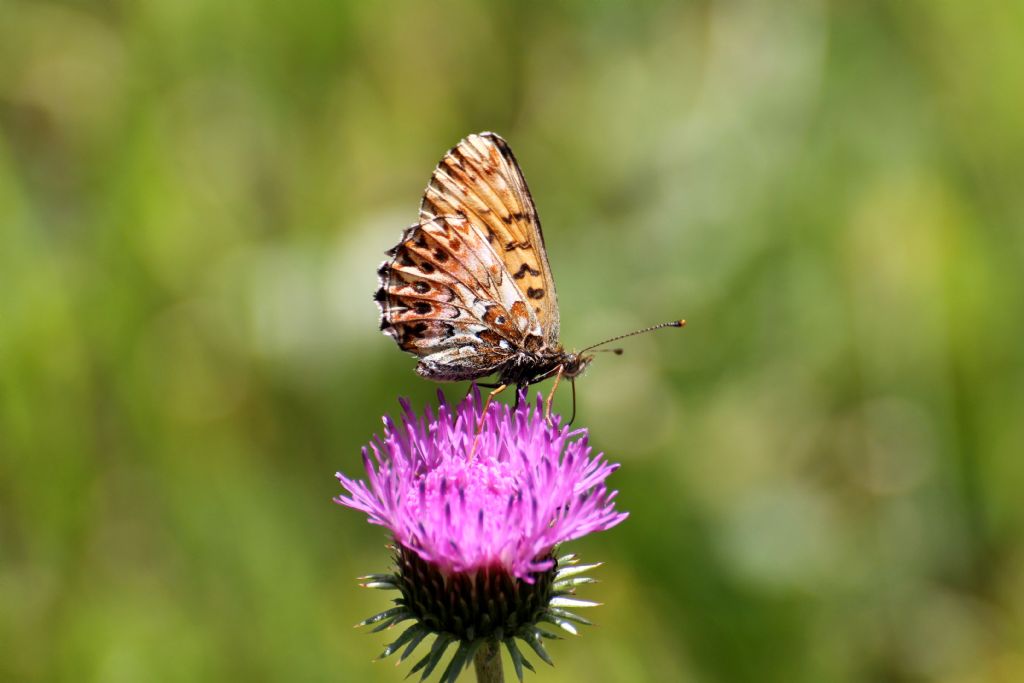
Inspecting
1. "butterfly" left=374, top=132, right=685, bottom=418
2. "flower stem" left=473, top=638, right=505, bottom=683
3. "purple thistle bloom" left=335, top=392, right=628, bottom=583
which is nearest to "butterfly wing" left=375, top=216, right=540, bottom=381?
"butterfly" left=374, top=132, right=685, bottom=418

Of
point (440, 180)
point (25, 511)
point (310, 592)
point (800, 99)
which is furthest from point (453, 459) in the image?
point (800, 99)

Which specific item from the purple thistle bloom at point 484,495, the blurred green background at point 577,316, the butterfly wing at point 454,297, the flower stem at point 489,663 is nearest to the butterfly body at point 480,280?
the butterfly wing at point 454,297

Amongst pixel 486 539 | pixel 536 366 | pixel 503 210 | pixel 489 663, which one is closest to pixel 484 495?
pixel 486 539

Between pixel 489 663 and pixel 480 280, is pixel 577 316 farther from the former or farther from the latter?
pixel 489 663

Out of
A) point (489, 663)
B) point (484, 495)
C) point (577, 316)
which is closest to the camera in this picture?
point (489, 663)

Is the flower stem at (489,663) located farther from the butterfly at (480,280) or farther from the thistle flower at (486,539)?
the butterfly at (480,280)

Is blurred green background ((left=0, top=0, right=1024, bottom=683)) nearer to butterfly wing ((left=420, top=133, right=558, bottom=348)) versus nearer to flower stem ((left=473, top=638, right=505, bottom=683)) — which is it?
butterfly wing ((left=420, top=133, right=558, bottom=348))
